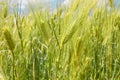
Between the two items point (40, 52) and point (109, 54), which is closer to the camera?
point (109, 54)

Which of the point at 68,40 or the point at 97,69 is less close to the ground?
the point at 68,40

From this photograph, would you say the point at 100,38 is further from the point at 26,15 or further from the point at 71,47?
the point at 71,47

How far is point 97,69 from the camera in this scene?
1665 mm

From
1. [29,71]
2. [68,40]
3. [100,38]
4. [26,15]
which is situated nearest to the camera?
[68,40]

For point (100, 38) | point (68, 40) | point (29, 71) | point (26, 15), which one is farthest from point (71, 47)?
point (26, 15)

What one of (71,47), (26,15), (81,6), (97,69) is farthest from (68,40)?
(26,15)

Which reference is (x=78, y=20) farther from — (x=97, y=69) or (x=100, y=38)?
(x=100, y=38)

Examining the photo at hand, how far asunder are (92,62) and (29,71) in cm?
41

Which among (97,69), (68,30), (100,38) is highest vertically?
(68,30)

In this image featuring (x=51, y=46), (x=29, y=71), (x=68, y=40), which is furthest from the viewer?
(x=29, y=71)

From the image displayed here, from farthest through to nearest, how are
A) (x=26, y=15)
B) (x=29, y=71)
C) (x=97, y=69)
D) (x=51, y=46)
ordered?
1. (x=26, y=15)
2. (x=97, y=69)
3. (x=29, y=71)
4. (x=51, y=46)

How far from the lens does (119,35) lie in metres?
1.89

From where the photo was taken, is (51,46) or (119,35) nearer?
(51,46)

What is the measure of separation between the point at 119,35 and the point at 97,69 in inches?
13.2
